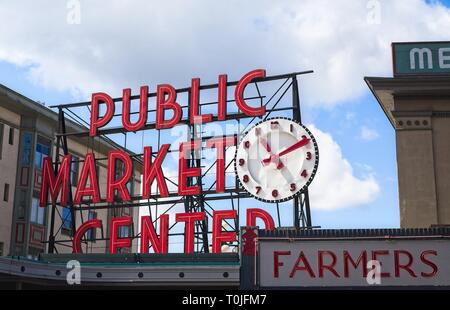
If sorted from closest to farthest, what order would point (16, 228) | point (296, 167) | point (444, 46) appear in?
point (444, 46), point (296, 167), point (16, 228)

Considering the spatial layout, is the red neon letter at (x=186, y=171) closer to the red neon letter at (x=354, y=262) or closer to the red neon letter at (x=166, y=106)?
the red neon letter at (x=166, y=106)

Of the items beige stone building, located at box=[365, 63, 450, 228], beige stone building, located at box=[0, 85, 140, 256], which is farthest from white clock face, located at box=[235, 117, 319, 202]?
beige stone building, located at box=[0, 85, 140, 256]

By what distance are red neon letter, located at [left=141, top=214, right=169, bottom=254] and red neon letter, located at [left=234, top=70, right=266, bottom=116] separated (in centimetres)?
673

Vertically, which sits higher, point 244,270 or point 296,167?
point 296,167

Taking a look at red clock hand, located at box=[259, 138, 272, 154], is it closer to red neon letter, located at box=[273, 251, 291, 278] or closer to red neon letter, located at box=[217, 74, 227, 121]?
red neon letter, located at box=[217, 74, 227, 121]

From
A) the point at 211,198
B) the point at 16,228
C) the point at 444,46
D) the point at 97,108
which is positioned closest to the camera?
the point at 444,46

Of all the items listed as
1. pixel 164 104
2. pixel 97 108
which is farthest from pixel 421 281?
pixel 97 108

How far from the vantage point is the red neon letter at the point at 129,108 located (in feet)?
127

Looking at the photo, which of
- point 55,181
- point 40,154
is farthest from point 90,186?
point 40,154

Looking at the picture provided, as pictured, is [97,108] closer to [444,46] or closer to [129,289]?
[129,289]

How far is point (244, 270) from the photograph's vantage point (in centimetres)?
2231

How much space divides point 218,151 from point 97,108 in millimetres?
7868

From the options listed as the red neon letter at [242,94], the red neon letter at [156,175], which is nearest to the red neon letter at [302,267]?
the red neon letter at [242,94]
